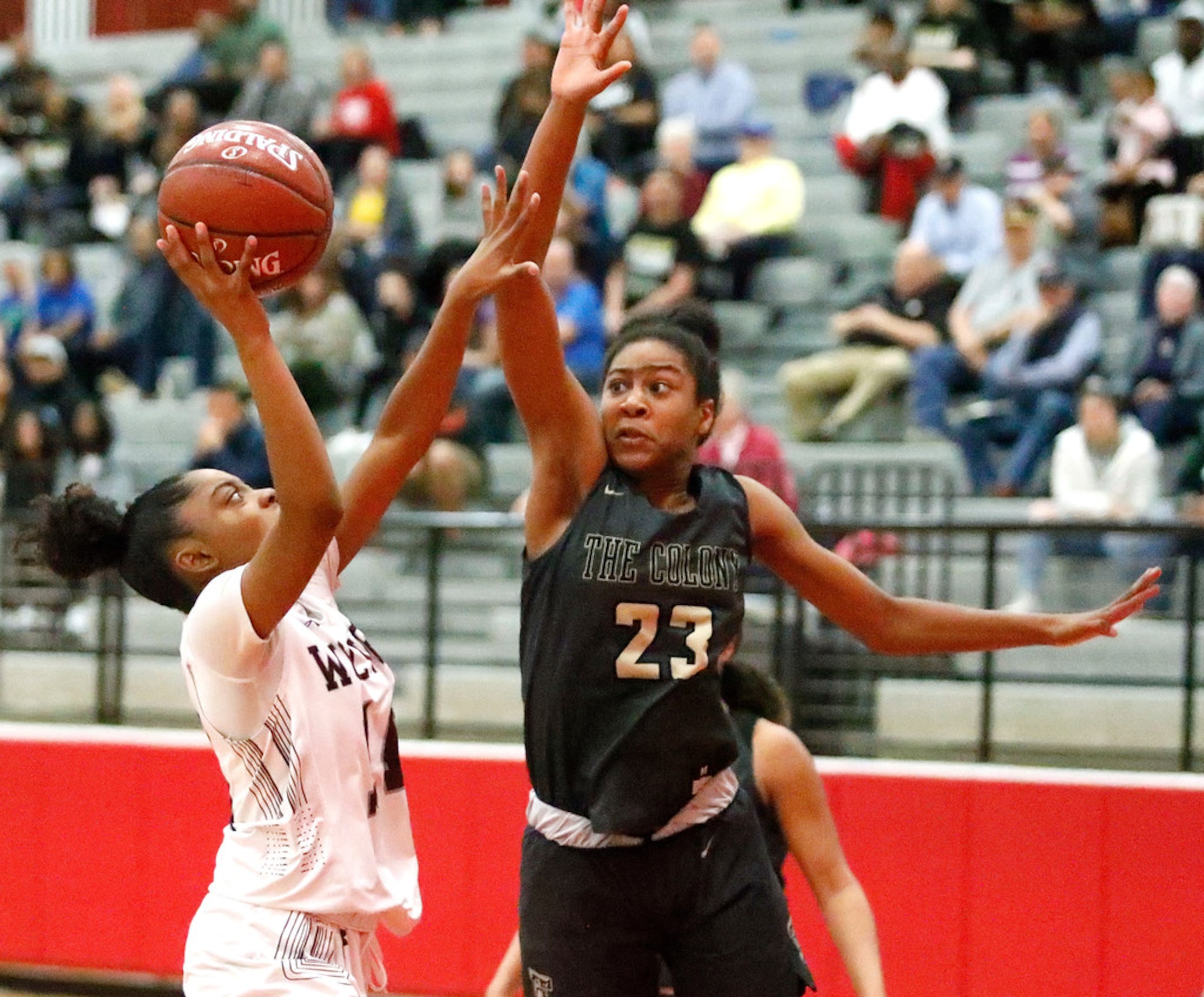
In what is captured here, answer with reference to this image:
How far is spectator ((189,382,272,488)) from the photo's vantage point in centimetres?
923

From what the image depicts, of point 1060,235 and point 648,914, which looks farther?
point 1060,235

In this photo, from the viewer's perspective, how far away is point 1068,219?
9836 mm

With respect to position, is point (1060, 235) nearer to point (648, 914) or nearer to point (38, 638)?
point (38, 638)

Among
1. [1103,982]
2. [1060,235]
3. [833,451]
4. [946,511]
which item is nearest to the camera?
[1103,982]

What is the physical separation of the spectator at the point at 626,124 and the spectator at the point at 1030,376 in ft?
10.9

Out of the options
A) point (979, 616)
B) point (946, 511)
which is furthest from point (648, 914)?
point (946, 511)

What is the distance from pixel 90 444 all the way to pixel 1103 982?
6.93 meters

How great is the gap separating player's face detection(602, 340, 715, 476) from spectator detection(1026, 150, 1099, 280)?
21.7 feet

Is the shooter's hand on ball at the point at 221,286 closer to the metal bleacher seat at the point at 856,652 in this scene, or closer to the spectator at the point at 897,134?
the metal bleacher seat at the point at 856,652

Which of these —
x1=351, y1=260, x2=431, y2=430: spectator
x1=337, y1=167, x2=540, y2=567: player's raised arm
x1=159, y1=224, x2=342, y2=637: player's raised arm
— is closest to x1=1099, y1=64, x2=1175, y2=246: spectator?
x1=351, y1=260, x2=431, y2=430: spectator

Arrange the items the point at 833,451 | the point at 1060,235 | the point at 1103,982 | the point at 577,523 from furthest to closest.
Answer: the point at 1060,235, the point at 833,451, the point at 1103,982, the point at 577,523

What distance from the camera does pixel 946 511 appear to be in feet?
24.2

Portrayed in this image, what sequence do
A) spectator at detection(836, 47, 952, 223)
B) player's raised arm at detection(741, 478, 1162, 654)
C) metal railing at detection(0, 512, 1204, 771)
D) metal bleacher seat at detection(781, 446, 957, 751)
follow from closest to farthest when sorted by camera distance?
→ player's raised arm at detection(741, 478, 1162, 654) → metal railing at detection(0, 512, 1204, 771) → metal bleacher seat at detection(781, 446, 957, 751) → spectator at detection(836, 47, 952, 223)

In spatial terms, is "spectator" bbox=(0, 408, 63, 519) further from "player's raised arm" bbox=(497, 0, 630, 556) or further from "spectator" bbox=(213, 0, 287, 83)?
"player's raised arm" bbox=(497, 0, 630, 556)
